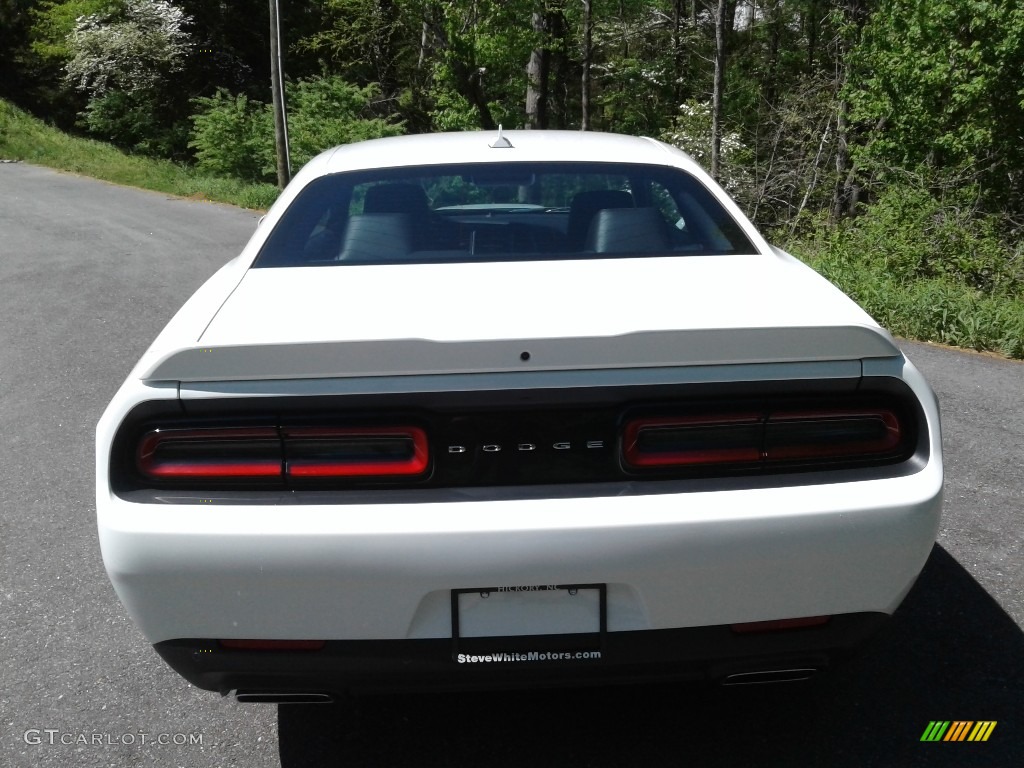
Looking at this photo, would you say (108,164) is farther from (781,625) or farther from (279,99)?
(781,625)

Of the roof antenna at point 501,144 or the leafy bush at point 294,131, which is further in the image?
the leafy bush at point 294,131

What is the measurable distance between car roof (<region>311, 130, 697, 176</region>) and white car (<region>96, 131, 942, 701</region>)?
55.7 inches

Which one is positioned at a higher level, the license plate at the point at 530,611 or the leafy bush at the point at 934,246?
the license plate at the point at 530,611

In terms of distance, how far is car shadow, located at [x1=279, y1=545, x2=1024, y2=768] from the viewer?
258 centimetres

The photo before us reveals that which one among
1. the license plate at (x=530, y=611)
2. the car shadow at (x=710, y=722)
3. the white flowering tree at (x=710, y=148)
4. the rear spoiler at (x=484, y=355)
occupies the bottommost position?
the white flowering tree at (x=710, y=148)

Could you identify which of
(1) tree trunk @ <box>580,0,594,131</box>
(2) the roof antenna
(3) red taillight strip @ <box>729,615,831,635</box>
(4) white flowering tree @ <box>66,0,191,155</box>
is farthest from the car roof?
(4) white flowering tree @ <box>66,0,191,155</box>

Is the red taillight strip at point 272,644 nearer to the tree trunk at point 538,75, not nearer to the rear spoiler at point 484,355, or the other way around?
the rear spoiler at point 484,355

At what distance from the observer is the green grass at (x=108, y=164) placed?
829 inches

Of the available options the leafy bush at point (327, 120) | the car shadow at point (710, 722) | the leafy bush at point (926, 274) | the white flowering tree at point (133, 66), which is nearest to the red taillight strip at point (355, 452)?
the car shadow at point (710, 722)

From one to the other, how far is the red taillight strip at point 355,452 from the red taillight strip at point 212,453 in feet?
0.15

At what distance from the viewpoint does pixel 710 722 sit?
2730mm

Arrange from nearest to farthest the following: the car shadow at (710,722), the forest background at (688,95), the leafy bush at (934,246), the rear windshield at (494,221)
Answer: the car shadow at (710,722), the rear windshield at (494,221), the leafy bush at (934,246), the forest background at (688,95)

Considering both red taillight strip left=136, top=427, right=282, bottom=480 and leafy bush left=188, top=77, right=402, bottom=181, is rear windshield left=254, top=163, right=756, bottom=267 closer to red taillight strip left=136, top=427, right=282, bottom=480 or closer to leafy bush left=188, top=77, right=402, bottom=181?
red taillight strip left=136, top=427, right=282, bottom=480

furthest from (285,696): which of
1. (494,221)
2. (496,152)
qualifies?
(496,152)
